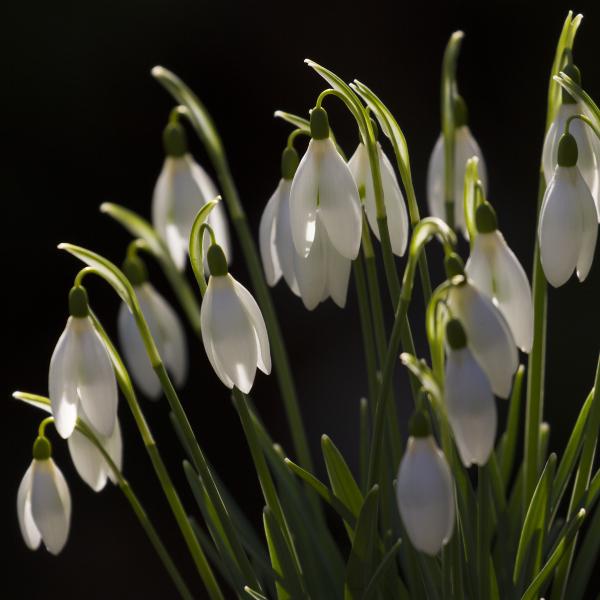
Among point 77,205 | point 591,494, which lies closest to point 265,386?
point 77,205

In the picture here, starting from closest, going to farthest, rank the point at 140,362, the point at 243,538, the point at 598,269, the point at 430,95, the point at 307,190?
the point at 307,190, the point at 243,538, the point at 140,362, the point at 598,269, the point at 430,95

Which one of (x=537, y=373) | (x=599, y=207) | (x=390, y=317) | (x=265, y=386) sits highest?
(x=599, y=207)

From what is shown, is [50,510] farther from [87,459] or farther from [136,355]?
[136,355]

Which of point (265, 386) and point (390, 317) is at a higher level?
point (390, 317)

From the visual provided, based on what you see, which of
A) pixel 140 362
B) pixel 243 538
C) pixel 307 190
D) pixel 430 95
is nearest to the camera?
pixel 307 190

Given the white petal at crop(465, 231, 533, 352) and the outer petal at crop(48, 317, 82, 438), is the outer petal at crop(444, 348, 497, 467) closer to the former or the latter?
the white petal at crop(465, 231, 533, 352)

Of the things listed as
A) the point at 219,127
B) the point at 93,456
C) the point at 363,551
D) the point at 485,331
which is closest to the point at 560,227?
the point at 485,331

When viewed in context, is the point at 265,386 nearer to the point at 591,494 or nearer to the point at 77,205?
the point at 77,205
